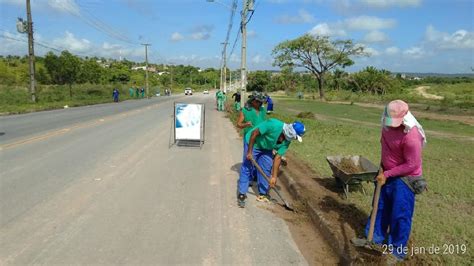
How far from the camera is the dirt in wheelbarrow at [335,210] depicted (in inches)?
173

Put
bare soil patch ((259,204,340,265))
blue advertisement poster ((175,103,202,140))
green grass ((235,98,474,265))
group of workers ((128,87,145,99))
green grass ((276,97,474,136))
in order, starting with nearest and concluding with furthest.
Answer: bare soil patch ((259,204,340,265)) < green grass ((235,98,474,265)) < blue advertisement poster ((175,103,202,140)) < green grass ((276,97,474,136)) < group of workers ((128,87,145,99))

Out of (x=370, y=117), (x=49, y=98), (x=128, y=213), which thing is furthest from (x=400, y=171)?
(x=49, y=98)

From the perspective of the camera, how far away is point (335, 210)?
6.11 meters

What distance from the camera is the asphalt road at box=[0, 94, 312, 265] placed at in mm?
4578

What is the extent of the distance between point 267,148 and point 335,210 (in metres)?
1.44

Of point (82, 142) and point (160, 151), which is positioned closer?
point (160, 151)

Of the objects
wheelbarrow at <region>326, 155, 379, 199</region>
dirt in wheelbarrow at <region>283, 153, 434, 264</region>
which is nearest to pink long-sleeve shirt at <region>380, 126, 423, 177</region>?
dirt in wheelbarrow at <region>283, 153, 434, 264</region>

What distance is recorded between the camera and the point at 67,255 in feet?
14.5

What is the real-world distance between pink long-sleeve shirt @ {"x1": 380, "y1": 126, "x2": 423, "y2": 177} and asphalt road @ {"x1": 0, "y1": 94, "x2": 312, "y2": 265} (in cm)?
143

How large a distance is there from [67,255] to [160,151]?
23.7ft

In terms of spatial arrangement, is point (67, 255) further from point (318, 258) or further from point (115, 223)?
point (318, 258)

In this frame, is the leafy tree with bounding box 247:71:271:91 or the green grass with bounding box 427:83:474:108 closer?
the green grass with bounding box 427:83:474:108

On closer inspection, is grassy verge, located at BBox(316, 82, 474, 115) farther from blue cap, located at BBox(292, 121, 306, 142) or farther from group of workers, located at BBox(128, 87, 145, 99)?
blue cap, located at BBox(292, 121, 306, 142)

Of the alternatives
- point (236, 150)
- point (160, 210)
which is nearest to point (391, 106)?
point (160, 210)
